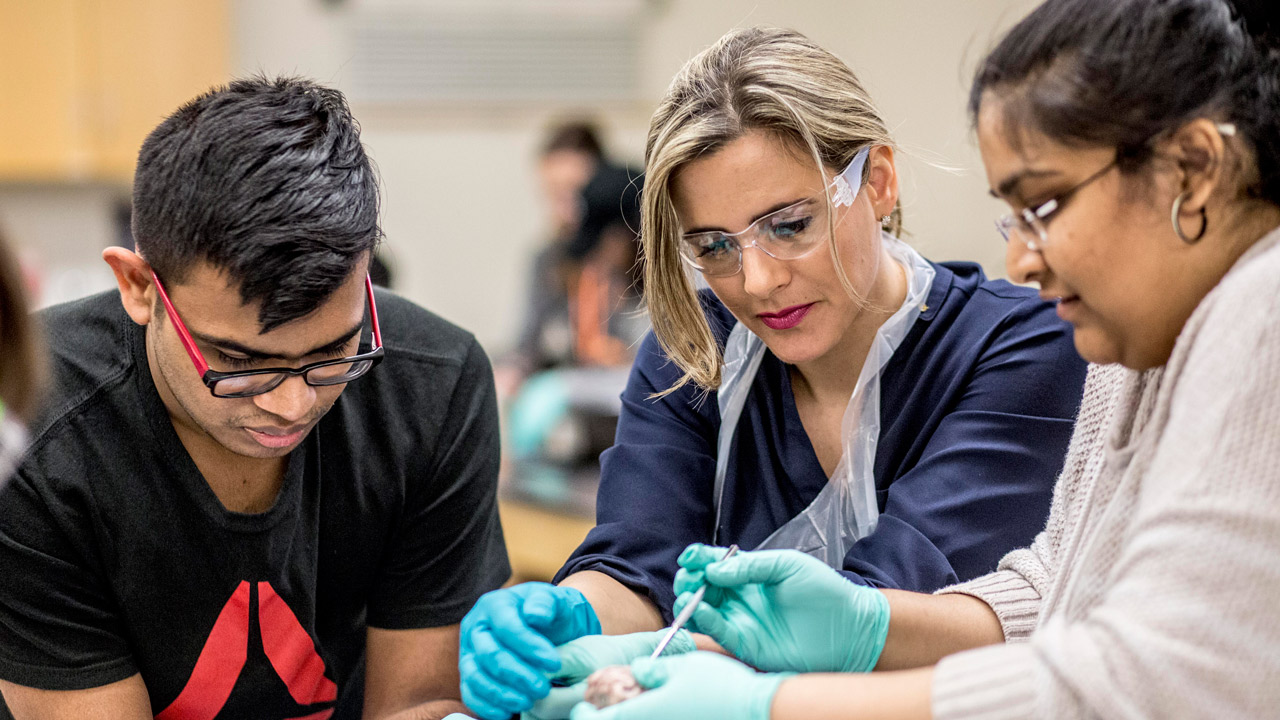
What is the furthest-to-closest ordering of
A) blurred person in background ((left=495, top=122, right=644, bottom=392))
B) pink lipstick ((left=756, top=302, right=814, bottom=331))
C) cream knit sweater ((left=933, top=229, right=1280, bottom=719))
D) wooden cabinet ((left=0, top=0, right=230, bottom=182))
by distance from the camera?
wooden cabinet ((left=0, top=0, right=230, bottom=182)) < blurred person in background ((left=495, top=122, right=644, bottom=392)) < pink lipstick ((left=756, top=302, right=814, bottom=331)) < cream knit sweater ((left=933, top=229, right=1280, bottom=719))

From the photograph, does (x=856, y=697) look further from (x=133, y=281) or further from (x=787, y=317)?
(x=133, y=281)

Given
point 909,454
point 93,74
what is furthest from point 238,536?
point 93,74

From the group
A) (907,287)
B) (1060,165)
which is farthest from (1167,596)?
(907,287)

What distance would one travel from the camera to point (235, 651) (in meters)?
1.39

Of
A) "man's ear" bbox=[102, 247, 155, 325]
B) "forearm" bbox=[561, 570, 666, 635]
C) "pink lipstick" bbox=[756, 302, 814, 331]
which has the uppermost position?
"man's ear" bbox=[102, 247, 155, 325]

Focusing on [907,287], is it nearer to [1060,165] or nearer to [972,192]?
[1060,165]

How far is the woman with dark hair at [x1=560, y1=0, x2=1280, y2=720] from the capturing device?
75 cm

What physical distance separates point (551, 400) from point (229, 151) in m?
1.84

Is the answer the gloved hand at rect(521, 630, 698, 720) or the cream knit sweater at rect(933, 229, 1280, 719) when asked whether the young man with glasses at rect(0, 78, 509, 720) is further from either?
the cream knit sweater at rect(933, 229, 1280, 719)

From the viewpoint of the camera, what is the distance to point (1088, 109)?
84 cm

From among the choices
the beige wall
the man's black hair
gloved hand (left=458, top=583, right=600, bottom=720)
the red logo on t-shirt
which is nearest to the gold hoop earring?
gloved hand (left=458, top=583, right=600, bottom=720)

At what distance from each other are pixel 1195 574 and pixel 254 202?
0.95 metres

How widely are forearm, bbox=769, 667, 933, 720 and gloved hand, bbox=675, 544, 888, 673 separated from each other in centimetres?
16

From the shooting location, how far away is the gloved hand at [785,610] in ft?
3.55
